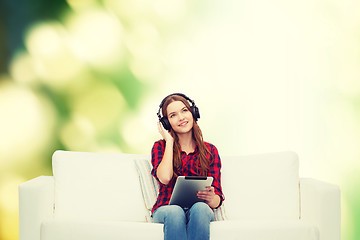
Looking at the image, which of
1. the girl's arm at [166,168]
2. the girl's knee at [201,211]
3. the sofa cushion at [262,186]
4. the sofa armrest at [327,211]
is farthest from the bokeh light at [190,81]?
the girl's knee at [201,211]

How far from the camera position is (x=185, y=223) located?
2.20 meters

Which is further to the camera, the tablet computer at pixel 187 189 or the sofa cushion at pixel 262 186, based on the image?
the sofa cushion at pixel 262 186

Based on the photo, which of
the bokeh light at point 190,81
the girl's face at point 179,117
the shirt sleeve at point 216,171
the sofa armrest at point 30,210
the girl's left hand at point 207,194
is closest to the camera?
the sofa armrest at point 30,210

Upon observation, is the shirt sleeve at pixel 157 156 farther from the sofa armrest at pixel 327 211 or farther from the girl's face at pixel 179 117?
the sofa armrest at pixel 327 211

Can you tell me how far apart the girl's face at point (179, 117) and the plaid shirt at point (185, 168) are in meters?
0.12

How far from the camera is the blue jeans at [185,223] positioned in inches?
84.6

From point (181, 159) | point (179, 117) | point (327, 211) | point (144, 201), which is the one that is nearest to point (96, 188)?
point (144, 201)

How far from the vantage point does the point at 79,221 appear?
2.25m

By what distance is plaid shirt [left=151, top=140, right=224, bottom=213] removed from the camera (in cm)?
250

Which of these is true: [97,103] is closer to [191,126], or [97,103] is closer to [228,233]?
[191,126]

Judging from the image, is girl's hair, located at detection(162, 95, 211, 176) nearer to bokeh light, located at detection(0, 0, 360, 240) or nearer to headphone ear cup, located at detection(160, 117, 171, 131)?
headphone ear cup, located at detection(160, 117, 171, 131)

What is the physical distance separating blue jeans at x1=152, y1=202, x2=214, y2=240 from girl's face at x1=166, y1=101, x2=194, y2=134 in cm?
52

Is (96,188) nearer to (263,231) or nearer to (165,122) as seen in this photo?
(165,122)

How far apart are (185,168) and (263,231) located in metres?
0.55
